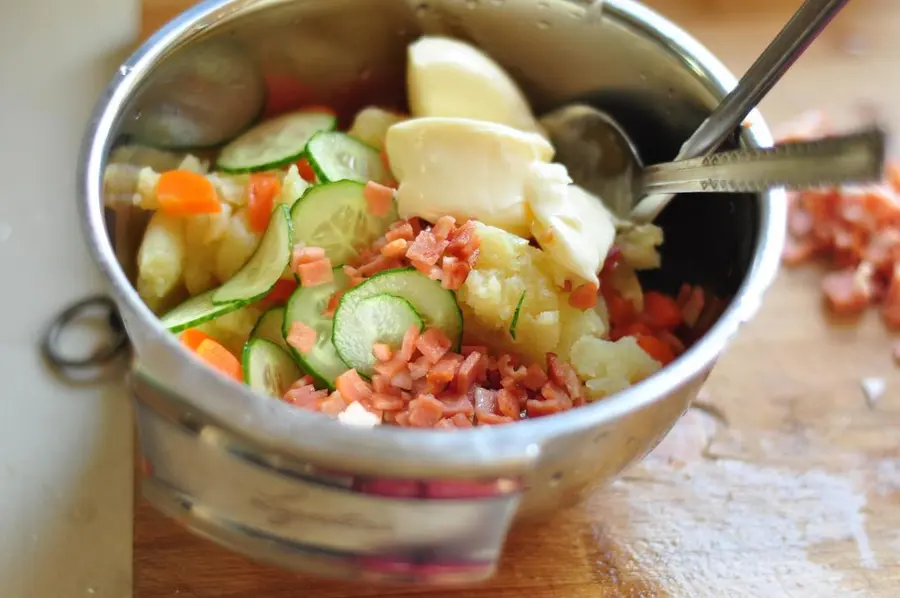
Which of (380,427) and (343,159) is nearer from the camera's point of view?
(380,427)

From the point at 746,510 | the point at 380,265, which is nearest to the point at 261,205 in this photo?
the point at 380,265

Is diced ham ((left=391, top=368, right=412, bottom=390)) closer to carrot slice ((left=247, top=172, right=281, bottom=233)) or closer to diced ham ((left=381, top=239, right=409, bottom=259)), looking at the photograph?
diced ham ((left=381, top=239, right=409, bottom=259))

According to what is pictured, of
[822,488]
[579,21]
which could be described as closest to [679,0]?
[579,21]

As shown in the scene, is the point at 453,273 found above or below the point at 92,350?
above

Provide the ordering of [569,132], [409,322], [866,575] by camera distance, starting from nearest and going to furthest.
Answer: [409,322] → [866,575] → [569,132]

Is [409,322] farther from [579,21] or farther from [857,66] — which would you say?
[857,66]

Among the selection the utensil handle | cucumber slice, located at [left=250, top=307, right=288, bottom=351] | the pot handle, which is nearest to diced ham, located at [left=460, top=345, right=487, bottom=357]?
cucumber slice, located at [left=250, top=307, right=288, bottom=351]

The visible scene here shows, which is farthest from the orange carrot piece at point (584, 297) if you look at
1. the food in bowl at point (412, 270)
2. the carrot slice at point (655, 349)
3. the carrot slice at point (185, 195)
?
the carrot slice at point (185, 195)

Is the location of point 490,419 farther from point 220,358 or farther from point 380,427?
point 220,358
